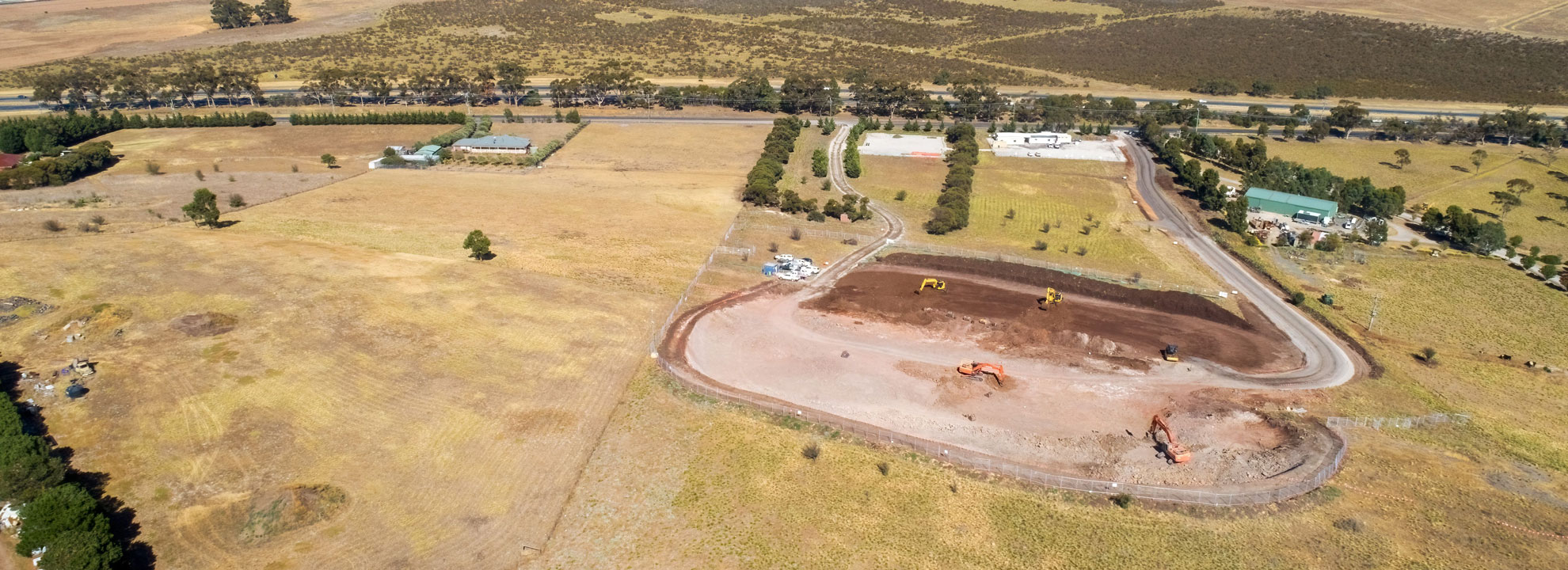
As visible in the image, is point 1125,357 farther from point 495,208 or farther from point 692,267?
point 495,208

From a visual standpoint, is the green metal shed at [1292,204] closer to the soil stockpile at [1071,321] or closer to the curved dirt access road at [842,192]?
the soil stockpile at [1071,321]

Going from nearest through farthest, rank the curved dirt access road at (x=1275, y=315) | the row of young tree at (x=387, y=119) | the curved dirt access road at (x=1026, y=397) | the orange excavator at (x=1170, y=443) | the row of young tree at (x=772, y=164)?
the curved dirt access road at (x=1026, y=397), the orange excavator at (x=1170, y=443), the curved dirt access road at (x=1275, y=315), the row of young tree at (x=772, y=164), the row of young tree at (x=387, y=119)

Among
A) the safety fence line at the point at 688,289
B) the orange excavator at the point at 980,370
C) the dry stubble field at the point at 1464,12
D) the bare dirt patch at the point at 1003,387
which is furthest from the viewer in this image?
the dry stubble field at the point at 1464,12

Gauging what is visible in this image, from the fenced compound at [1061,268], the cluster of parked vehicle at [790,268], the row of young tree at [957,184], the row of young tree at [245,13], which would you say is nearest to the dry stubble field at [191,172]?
the cluster of parked vehicle at [790,268]

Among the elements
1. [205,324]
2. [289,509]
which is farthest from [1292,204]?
[205,324]

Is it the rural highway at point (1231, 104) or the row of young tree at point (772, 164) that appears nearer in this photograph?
the row of young tree at point (772, 164)

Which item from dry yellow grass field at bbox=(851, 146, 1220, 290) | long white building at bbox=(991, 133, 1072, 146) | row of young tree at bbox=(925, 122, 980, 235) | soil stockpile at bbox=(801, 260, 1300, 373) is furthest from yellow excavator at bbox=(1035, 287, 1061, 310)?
long white building at bbox=(991, 133, 1072, 146)

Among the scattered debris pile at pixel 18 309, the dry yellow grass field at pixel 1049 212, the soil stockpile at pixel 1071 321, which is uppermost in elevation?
the dry yellow grass field at pixel 1049 212

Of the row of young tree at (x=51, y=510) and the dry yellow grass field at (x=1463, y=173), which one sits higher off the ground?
the dry yellow grass field at (x=1463, y=173)
